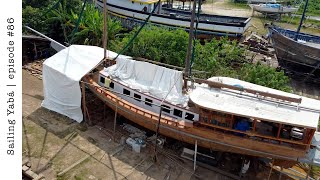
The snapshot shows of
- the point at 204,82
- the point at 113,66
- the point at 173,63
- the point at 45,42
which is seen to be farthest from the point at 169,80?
the point at 45,42

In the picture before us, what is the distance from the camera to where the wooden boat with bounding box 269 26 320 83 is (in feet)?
84.5

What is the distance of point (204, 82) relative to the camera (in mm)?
15727

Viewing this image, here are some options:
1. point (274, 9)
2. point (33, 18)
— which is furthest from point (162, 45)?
point (274, 9)

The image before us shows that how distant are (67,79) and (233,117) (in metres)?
9.53

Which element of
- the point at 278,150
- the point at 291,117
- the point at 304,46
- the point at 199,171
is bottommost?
the point at 199,171

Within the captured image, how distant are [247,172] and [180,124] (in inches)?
167

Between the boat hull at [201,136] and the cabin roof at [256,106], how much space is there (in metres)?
1.44

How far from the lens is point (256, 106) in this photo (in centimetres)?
1416

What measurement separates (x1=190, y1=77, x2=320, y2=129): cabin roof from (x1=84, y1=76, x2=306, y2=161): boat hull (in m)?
1.44

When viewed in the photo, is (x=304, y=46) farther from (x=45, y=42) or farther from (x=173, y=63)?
(x=45, y=42)

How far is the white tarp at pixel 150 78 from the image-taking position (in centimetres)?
1638

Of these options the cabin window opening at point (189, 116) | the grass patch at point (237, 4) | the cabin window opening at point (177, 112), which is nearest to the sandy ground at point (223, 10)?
the grass patch at point (237, 4)

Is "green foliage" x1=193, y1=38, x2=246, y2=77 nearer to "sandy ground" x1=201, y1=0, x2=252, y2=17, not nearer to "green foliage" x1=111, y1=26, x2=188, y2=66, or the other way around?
"green foliage" x1=111, y1=26, x2=188, y2=66

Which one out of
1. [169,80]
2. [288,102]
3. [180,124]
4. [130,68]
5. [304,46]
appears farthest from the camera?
[304,46]
